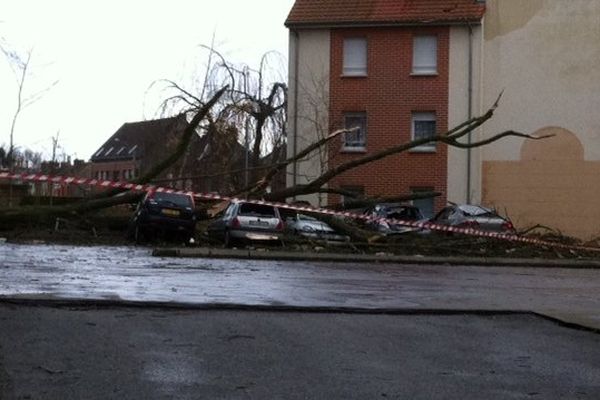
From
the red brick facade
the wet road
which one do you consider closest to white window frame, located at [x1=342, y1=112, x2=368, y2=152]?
the red brick facade

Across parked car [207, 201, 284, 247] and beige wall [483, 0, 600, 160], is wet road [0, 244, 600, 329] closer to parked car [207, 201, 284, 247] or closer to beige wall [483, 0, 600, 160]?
parked car [207, 201, 284, 247]

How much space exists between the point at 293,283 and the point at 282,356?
6653 millimetres

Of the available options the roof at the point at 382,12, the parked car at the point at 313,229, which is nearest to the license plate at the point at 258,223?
the parked car at the point at 313,229

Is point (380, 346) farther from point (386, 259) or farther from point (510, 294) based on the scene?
point (386, 259)

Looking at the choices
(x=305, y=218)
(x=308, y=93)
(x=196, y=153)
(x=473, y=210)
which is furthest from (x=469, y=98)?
(x=196, y=153)

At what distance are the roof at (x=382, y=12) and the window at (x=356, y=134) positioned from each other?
3606 mm

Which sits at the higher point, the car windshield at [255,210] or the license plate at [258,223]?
the car windshield at [255,210]

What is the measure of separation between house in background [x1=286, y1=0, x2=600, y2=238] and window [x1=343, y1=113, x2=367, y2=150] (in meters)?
0.05

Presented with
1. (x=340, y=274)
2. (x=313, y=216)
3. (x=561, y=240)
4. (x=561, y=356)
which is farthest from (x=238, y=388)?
(x=561, y=240)

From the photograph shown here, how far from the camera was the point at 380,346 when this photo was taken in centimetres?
797

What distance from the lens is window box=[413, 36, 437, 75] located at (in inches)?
1330

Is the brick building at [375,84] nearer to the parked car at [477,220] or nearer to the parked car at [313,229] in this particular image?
the parked car at [477,220]

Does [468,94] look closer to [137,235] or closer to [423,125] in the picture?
[423,125]

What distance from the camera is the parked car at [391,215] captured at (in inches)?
985
